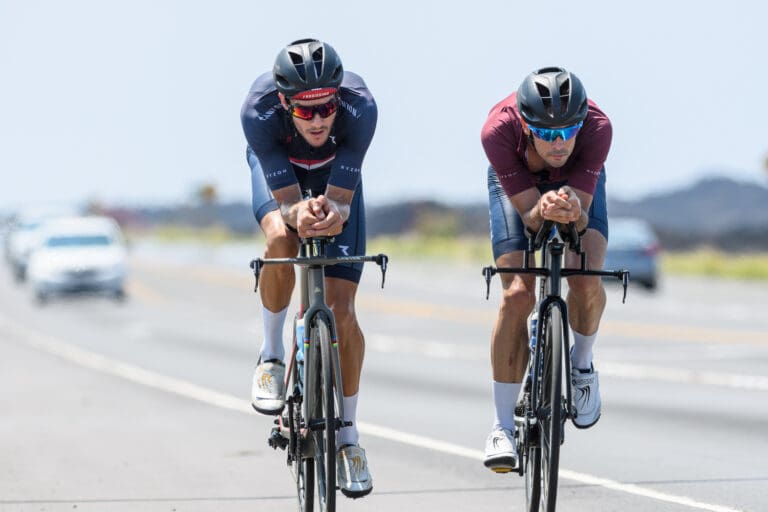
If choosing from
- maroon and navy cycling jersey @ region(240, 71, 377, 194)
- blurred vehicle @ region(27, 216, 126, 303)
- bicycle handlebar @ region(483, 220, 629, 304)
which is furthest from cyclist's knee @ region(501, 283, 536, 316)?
blurred vehicle @ region(27, 216, 126, 303)

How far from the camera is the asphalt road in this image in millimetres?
8234

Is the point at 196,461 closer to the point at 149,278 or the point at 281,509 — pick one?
the point at 281,509

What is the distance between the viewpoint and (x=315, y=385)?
20.8 feet

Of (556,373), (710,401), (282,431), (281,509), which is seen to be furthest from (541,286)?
(710,401)

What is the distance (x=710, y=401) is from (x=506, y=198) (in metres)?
6.57

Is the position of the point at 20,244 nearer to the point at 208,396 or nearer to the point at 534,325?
the point at 208,396

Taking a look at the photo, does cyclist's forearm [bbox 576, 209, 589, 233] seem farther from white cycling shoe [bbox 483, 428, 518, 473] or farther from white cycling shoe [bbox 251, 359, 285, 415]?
white cycling shoe [bbox 251, 359, 285, 415]

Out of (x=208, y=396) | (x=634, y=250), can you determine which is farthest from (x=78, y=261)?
(x=208, y=396)

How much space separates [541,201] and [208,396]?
27.5ft

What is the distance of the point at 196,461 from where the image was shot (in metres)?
9.71

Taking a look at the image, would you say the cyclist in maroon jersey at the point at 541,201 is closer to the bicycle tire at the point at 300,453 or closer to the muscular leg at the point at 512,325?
the muscular leg at the point at 512,325

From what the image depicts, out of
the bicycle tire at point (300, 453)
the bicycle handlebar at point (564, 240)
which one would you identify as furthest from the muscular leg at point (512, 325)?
the bicycle tire at point (300, 453)

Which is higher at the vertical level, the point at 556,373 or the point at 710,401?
the point at 556,373

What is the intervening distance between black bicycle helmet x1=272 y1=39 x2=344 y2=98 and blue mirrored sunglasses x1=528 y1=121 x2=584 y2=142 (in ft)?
3.03
